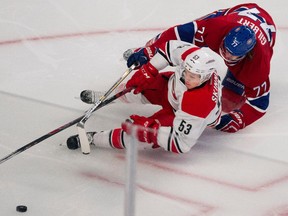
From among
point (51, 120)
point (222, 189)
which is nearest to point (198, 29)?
point (51, 120)

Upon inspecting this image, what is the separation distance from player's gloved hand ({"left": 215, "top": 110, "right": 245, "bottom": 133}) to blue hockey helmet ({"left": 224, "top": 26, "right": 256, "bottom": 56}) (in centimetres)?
32

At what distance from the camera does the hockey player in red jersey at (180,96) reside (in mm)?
2836

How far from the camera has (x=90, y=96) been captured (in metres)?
3.43

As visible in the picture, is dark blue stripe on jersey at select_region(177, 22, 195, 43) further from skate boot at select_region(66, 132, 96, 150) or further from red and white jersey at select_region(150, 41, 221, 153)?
skate boot at select_region(66, 132, 96, 150)

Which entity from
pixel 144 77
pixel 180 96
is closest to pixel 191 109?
pixel 180 96

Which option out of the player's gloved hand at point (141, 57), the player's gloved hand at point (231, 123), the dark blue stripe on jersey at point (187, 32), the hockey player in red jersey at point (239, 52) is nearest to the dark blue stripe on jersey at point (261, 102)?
the hockey player in red jersey at point (239, 52)

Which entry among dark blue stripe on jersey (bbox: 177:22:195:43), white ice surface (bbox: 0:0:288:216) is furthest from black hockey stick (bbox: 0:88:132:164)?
dark blue stripe on jersey (bbox: 177:22:195:43)

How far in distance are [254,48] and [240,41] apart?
0.53 ft

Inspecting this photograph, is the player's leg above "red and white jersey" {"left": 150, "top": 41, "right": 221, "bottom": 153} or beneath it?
beneath

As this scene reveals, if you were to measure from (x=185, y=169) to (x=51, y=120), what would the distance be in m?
0.59

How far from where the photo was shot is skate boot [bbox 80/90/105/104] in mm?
3424

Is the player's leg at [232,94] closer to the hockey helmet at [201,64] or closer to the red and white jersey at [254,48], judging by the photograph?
the red and white jersey at [254,48]

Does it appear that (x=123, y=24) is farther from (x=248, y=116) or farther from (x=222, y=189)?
(x=222, y=189)

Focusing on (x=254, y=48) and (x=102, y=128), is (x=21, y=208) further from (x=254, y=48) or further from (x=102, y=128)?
(x=254, y=48)
